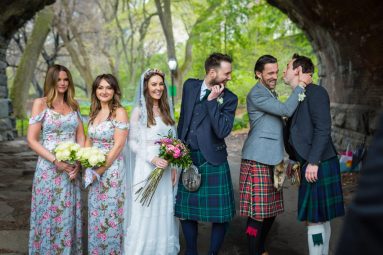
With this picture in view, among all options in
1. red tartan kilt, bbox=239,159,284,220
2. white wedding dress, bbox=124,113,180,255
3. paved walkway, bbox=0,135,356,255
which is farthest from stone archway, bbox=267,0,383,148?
white wedding dress, bbox=124,113,180,255

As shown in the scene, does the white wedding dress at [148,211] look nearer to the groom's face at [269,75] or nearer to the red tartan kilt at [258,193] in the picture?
the red tartan kilt at [258,193]

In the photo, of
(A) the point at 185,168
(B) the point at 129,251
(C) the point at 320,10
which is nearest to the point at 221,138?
(A) the point at 185,168

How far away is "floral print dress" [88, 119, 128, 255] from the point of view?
13.6 ft

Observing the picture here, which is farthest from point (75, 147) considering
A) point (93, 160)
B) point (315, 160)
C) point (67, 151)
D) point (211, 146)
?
point (315, 160)

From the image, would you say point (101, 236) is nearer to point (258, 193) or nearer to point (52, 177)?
point (52, 177)

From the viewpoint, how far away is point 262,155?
4.11 meters

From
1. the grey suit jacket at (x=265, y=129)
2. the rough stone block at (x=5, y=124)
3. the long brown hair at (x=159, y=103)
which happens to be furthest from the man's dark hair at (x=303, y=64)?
the rough stone block at (x=5, y=124)

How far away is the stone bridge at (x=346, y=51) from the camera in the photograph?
24.6 ft

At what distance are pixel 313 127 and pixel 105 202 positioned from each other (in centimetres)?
208

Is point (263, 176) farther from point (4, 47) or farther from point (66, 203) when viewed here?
point (4, 47)

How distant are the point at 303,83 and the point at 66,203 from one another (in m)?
2.51

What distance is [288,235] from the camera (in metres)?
5.35

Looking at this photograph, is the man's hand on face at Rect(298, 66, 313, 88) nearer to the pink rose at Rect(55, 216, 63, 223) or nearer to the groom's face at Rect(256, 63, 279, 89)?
the groom's face at Rect(256, 63, 279, 89)

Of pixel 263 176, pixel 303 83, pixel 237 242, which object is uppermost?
pixel 303 83
